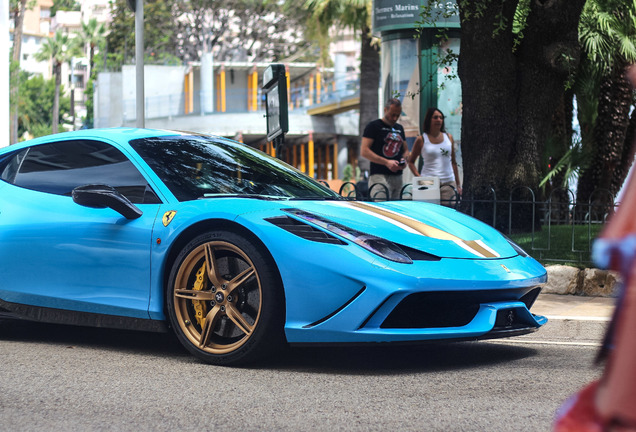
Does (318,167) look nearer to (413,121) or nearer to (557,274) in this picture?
(413,121)

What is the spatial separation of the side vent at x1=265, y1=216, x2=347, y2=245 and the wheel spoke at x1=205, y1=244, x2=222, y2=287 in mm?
350

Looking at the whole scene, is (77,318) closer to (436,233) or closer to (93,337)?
(93,337)

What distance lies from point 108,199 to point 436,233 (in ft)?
5.95

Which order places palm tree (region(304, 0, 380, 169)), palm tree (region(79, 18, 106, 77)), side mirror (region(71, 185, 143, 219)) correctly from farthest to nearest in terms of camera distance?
palm tree (region(79, 18, 106, 77))
palm tree (region(304, 0, 380, 169))
side mirror (region(71, 185, 143, 219))

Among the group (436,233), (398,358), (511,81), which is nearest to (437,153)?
(511,81)

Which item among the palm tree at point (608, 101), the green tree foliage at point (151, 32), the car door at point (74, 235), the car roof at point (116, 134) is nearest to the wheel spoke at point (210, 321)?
the car door at point (74, 235)

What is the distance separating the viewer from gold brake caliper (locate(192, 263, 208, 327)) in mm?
4750

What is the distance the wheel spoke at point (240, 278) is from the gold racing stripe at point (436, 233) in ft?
2.42

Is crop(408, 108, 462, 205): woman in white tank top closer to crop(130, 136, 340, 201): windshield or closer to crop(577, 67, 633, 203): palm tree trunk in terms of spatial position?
crop(577, 67, 633, 203): palm tree trunk

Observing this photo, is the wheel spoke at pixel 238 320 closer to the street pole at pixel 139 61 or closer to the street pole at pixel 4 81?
the street pole at pixel 139 61

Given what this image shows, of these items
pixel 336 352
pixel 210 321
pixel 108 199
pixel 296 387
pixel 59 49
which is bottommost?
pixel 336 352

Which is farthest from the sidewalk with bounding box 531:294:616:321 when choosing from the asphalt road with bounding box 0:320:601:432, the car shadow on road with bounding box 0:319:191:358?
the car shadow on road with bounding box 0:319:191:358

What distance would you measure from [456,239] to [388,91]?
10663 millimetres

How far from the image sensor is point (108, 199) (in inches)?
199
